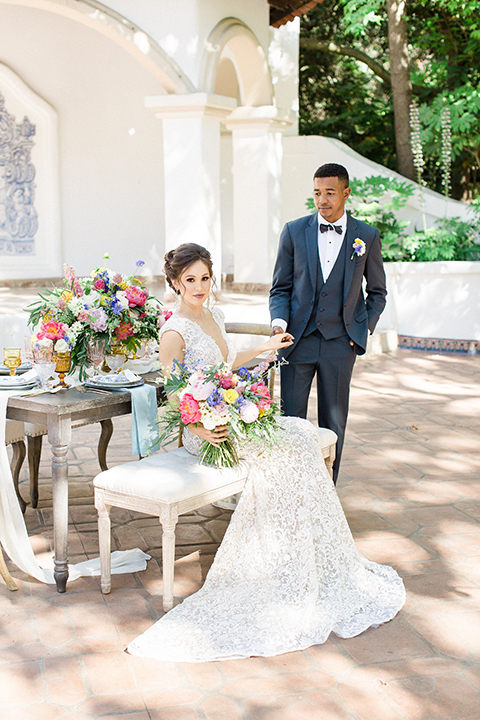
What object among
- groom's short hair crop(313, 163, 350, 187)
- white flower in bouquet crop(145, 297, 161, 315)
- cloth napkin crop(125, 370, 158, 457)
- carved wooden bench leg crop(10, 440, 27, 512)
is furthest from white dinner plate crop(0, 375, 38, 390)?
groom's short hair crop(313, 163, 350, 187)

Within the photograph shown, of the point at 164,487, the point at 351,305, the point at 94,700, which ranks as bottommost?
the point at 94,700

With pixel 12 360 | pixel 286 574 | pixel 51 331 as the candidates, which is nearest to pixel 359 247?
pixel 51 331

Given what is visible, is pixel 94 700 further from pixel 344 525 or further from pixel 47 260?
pixel 47 260

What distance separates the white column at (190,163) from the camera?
10.1 m

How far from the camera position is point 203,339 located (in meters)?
3.96

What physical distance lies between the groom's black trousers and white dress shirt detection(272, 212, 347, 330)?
0.20 metres

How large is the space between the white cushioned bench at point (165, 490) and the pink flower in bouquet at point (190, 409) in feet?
0.78

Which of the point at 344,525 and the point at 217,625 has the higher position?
the point at 344,525

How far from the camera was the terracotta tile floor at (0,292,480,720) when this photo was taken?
2797 mm

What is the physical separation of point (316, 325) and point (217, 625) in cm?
176

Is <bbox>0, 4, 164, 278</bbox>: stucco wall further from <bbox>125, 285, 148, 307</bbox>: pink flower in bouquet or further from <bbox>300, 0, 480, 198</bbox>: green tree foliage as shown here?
<bbox>125, 285, 148, 307</bbox>: pink flower in bouquet

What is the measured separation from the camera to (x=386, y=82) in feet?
51.9

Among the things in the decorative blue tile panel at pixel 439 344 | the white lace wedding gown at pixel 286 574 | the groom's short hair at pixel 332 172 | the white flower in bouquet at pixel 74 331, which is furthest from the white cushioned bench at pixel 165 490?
the decorative blue tile panel at pixel 439 344

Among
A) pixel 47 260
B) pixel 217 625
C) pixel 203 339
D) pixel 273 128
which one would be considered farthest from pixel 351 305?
pixel 47 260
